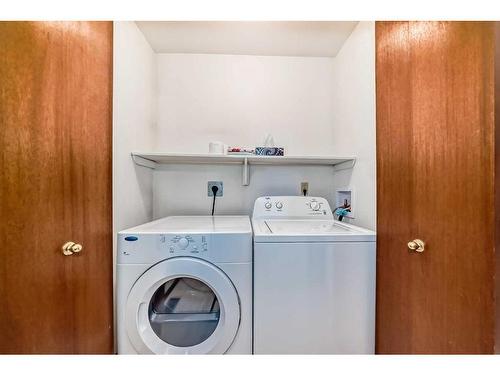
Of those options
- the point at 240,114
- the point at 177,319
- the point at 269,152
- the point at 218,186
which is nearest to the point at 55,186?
the point at 177,319

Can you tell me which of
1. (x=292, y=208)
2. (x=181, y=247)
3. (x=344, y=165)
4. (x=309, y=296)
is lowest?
(x=309, y=296)

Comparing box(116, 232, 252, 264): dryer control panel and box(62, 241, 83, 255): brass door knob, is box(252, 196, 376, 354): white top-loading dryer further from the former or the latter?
box(62, 241, 83, 255): brass door knob

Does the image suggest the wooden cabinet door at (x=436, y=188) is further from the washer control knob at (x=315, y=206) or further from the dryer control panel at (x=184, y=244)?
the dryer control panel at (x=184, y=244)

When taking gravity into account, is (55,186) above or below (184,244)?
above

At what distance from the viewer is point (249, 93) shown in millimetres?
1780

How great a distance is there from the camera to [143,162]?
59.3 inches

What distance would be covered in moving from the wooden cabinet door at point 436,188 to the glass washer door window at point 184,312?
879 millimetres

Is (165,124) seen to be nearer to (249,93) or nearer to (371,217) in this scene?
(249,93)

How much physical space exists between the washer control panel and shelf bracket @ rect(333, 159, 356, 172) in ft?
0.91

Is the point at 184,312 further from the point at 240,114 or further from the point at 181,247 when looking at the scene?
the point at 240,114

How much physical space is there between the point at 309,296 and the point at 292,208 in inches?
A: 27.9

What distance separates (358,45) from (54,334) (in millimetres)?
2225

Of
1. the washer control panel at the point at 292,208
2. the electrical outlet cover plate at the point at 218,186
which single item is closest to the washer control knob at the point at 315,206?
the washer control panel at the point at 292,208

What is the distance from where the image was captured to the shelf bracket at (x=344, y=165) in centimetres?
144
